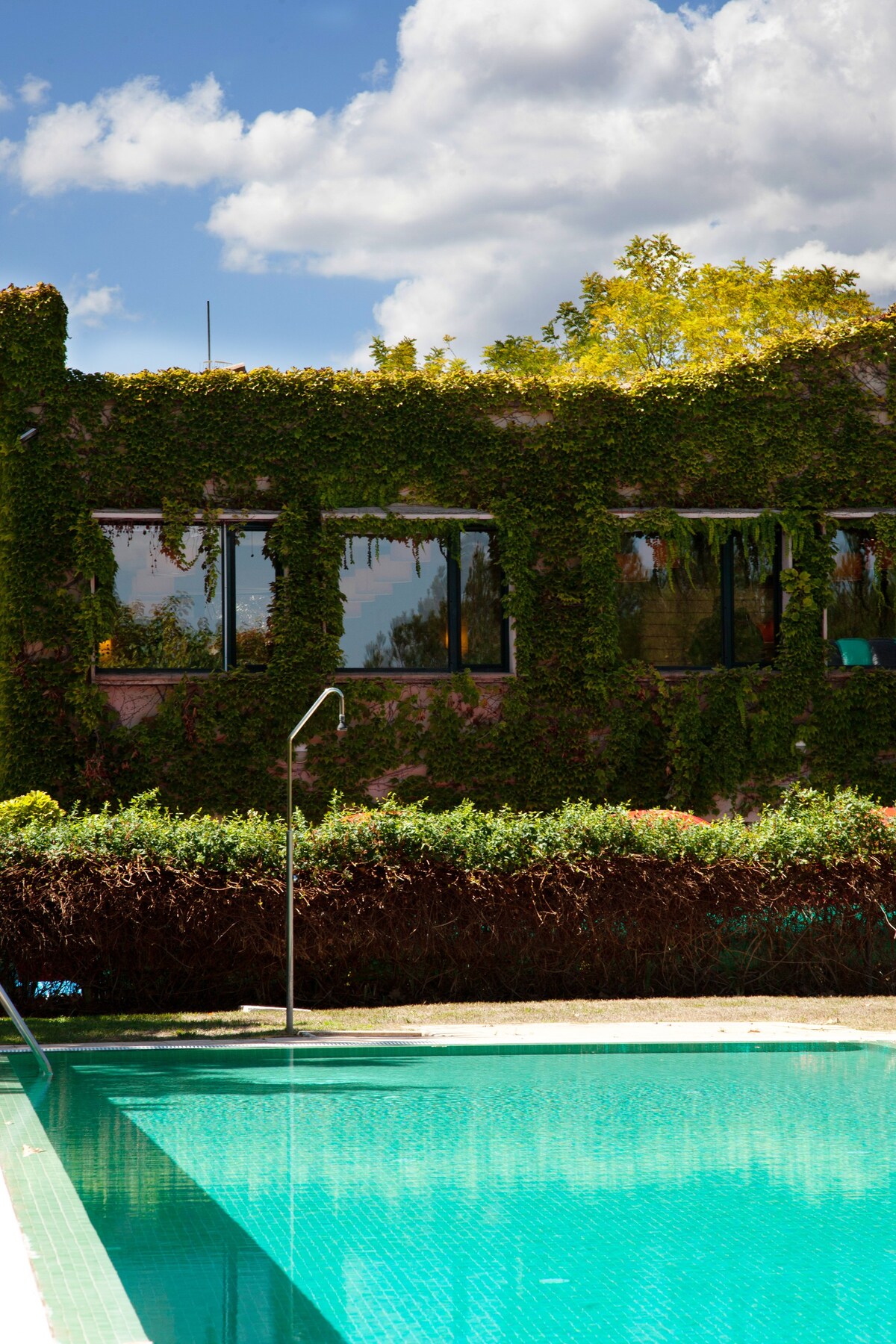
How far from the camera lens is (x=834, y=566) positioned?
19500mm

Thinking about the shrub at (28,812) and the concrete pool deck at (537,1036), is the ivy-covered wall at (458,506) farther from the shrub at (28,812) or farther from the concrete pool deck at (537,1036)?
the concrete pool deck at (537,1036)

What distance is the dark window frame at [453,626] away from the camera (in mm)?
18766

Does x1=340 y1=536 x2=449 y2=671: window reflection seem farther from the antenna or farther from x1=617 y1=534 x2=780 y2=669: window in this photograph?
the antenna

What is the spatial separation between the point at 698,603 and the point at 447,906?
7.38 metres

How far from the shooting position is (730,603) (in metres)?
19.5

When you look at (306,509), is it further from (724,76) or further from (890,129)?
(890,129)

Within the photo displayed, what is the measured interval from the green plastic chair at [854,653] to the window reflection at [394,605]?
5635mm

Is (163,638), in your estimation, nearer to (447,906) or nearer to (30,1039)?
(447,906)

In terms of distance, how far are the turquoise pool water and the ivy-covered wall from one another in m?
7.04

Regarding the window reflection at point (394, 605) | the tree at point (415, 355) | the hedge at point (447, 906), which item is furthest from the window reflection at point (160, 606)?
the tree at point (415, 355)

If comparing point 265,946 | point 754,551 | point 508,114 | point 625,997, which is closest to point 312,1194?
point 265,946

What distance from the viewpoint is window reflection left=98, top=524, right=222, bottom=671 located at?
18.4m

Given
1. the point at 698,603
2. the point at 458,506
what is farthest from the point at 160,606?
the point at 698,603

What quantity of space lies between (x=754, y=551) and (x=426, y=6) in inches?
335
